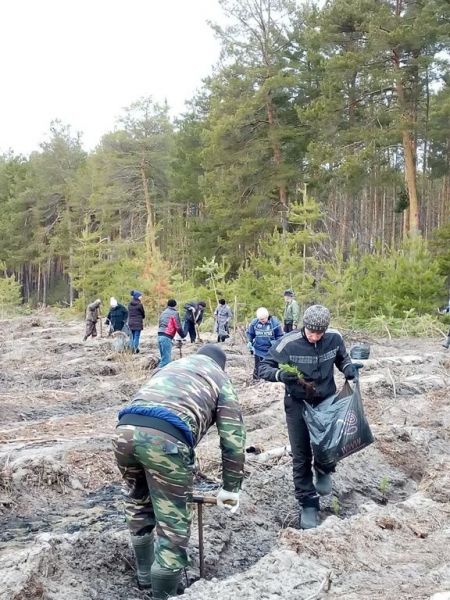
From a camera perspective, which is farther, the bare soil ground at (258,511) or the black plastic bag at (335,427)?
the black plastic bag at (335,427)

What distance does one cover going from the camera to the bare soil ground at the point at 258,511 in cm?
358

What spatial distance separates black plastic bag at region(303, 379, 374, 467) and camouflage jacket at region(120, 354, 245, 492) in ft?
3.99

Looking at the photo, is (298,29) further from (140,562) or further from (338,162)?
(140,562)

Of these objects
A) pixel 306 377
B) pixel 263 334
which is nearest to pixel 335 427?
pixel 306 377

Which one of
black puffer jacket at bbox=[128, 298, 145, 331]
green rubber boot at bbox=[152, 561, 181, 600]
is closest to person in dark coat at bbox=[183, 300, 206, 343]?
black puffer jacket at bbox=[128, 298, 145, 331]

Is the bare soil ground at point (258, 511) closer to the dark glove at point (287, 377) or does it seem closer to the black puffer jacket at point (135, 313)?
the dark glove at point (287, 377)

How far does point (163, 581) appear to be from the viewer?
3527 millimetres

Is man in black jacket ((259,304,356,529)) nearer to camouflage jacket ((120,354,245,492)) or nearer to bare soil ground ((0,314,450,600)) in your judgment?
bare soil ground ((0,314,450,600))

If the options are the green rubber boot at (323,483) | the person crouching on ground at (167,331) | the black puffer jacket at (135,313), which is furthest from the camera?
the black puffer jacket at (135,313)

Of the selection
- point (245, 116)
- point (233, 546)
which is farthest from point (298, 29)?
point (233, 546)

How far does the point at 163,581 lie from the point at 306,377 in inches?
74.6

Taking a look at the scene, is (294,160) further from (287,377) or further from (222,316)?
(287,377)

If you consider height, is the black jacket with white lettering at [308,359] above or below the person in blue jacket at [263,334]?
above

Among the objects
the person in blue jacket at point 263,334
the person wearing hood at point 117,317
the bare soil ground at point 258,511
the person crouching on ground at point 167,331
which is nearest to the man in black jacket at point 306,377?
the bare soil ground at point 258,511
